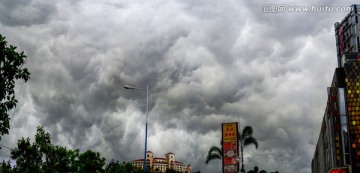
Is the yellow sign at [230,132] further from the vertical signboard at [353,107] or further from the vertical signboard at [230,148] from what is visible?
the vertical signboard at [353,107]

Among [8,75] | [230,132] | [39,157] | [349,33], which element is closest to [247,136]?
[230,132]

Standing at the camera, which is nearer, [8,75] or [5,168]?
[8,75]

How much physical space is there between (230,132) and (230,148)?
1.57 metres

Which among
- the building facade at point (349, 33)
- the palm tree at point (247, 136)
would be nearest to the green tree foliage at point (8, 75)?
the palm tree at point (247, 136)

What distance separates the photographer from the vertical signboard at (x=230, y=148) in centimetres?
3831

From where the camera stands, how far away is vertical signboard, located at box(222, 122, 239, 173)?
126 feet

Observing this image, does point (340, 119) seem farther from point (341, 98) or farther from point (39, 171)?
point (39, 171)

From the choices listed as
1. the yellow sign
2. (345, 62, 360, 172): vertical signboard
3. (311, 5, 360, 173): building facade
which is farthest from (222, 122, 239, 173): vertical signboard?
(345, 62, 360, 172): vertical signboard

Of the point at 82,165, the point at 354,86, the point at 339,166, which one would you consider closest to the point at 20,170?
the point at 82,165

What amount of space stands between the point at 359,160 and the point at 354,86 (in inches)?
241

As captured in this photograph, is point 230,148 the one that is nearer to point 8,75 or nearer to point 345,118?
point 345,118

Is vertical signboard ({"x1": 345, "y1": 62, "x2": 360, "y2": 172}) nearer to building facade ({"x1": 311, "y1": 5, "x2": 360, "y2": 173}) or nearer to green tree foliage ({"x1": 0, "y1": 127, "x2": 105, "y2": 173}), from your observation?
building facade ({"x1": 311, "y1": 5, "x2": 360, "y2": 173})

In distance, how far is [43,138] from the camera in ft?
124

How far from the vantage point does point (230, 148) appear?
39.1 metres
